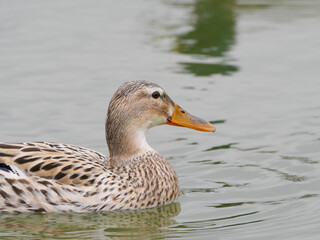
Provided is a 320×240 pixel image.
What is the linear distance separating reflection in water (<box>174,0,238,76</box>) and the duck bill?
482 centimetres

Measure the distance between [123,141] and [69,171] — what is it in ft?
2.73

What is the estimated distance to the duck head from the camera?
10016 mm

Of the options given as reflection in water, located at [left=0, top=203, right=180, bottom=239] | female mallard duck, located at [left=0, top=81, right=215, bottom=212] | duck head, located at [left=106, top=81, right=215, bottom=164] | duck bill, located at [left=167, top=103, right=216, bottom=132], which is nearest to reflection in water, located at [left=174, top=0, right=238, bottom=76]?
duck bill, located at [left=167, top=103, right=216, bottom=132]

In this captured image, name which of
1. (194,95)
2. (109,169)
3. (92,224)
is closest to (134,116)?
(109,169)

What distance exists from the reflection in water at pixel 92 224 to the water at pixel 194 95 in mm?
20

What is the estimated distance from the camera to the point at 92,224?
9359 millimetres

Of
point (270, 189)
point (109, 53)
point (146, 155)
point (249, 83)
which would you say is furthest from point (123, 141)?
point (109, 53)

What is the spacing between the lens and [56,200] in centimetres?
953

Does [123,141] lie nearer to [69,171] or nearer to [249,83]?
[69,171]

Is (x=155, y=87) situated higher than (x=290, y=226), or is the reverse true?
(x=155, y=87)

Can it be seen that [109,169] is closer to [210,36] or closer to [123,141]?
[123,141]

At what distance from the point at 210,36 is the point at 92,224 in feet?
30.5

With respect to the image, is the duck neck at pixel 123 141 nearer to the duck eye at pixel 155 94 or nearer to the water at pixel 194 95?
the duck eye at pixel 155 94

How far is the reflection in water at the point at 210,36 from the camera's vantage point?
1568 cm
